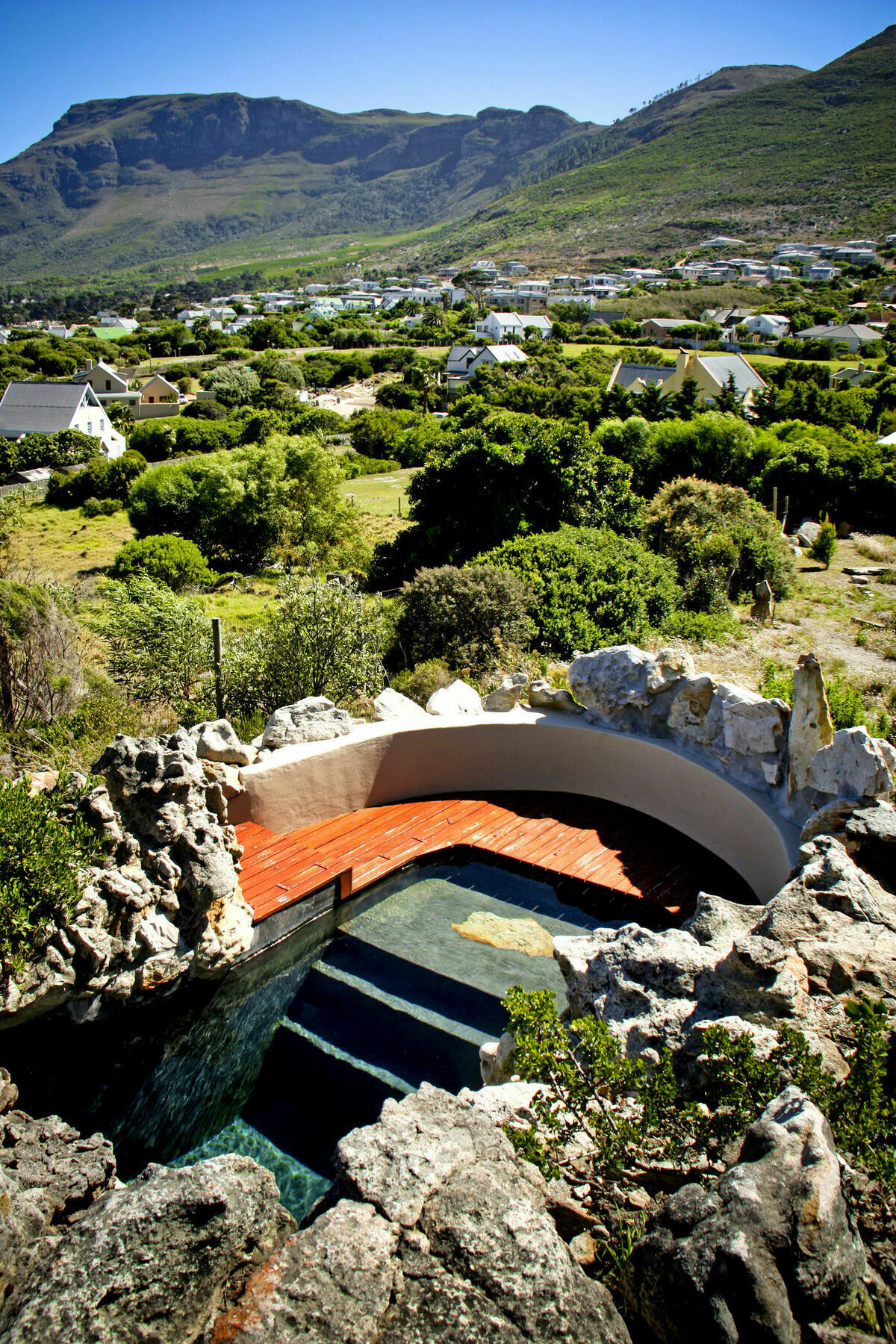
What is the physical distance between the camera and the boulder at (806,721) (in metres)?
6.63

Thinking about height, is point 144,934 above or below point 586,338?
below

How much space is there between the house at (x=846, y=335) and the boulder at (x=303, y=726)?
6864 cm

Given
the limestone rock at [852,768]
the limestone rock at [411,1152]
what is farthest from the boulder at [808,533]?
the limestone rock at [411,1152]

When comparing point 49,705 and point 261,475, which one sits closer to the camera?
point 49,705

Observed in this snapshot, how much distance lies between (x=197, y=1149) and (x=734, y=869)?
5120 mm

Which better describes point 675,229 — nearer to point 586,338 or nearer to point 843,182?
point 843,182

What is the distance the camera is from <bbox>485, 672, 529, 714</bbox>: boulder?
8938 mm

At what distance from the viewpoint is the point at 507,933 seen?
23.8 feet

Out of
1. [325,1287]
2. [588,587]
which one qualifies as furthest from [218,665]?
[588,587]

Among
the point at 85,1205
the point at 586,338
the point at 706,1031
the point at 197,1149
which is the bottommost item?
the point at 197,1149

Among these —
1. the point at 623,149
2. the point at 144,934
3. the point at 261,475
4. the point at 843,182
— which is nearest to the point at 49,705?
the point at 144,934

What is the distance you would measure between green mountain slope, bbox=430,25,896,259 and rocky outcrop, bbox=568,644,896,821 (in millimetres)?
128711

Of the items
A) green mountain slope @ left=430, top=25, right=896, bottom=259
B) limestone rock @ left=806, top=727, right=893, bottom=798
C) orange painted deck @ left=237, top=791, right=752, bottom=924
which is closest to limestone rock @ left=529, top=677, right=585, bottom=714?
orange painted deck @ left=237, top=791, right=752, bottom=924

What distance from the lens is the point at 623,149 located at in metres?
187
